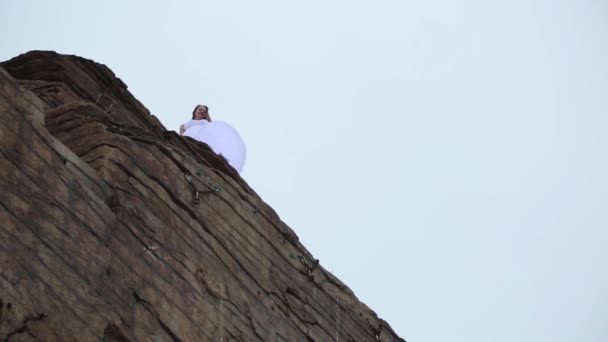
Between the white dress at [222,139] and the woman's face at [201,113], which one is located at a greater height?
the woman's face at [201,113]

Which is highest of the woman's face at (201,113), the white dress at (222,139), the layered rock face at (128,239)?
the woman's face at (201,113)

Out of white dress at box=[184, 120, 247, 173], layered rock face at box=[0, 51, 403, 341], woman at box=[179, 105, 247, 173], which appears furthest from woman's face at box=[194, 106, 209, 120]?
layered rock face at box=[0, 51, 403, 341]

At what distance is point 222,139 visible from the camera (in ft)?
65.7

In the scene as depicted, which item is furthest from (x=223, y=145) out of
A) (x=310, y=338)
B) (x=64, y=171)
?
(x=64, y=171)

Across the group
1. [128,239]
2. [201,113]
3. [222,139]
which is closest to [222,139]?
[222,139]

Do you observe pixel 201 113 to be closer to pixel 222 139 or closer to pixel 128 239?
pixel 222 139

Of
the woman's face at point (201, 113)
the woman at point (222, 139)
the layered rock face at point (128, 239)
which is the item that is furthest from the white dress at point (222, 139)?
the woman's face at point (201, 113)

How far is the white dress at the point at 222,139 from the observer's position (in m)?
19.9

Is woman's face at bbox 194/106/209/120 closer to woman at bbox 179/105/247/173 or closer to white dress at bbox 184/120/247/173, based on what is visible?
woman at bbox 179/105/247/173

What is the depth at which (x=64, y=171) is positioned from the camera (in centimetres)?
1342

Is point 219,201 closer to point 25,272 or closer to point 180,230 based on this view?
point 180,230

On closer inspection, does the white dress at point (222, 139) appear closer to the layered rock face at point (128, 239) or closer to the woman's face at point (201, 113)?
the layered rock face at point (128, 239)

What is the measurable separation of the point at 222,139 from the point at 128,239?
6407 millimetres

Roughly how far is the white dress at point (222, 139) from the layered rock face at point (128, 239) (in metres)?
1.02
